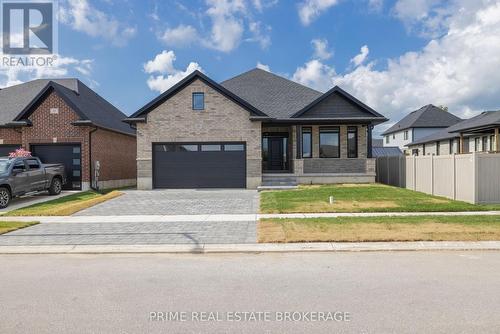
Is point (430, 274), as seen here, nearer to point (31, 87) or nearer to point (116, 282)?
point (116, 282)

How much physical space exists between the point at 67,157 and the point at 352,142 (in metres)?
16.4

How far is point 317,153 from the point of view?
68.5 feet

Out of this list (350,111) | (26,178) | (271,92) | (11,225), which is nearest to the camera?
(11,225)

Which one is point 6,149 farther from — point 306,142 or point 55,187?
point 306,142

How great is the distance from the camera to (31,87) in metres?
23.5

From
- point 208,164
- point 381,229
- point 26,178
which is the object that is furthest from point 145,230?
point 208,164

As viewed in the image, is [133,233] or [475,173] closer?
[133,233]

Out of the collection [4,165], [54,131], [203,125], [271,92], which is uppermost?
[271,92]

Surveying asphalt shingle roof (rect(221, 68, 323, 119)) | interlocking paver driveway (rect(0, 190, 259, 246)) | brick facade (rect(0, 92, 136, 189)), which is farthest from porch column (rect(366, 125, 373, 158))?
brick facade (rect(0, 92, 136, 189))

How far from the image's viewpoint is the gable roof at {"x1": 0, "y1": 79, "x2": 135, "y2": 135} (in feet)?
60.9

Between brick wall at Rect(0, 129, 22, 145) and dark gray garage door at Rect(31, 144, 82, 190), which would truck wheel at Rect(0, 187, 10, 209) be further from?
brick wall at Rect(0, 129, 22, 145)

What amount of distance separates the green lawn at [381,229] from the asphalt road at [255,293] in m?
0.87

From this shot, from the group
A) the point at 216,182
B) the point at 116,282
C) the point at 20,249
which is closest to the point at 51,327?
the point at 116,282

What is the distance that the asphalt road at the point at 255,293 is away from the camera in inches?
150
